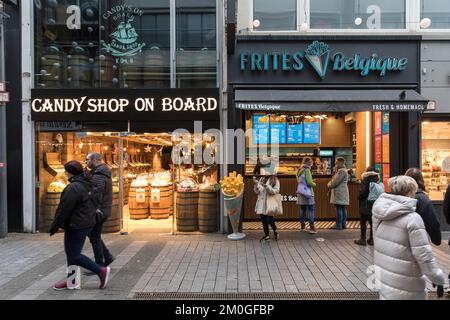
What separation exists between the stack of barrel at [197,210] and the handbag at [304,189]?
1.94 metres

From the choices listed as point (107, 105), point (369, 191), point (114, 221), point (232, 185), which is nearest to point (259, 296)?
point (232, 185)

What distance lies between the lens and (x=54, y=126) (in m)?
10.0

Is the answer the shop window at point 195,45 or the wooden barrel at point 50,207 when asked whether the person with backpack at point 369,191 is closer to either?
the shop window at point 195,45

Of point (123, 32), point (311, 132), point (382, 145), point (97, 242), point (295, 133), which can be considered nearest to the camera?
point (97, 242)

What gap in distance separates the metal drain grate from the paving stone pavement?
0.43 feet

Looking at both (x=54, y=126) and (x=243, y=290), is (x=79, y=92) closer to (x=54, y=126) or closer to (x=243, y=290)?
(x=54, y=126)

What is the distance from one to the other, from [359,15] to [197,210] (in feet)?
19.8

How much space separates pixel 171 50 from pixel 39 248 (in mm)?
5222

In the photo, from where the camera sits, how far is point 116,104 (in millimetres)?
9688

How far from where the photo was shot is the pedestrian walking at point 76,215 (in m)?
5.33

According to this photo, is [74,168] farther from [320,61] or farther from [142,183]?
[320,61]

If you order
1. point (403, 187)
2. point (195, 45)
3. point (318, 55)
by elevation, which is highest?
point (195, 45)

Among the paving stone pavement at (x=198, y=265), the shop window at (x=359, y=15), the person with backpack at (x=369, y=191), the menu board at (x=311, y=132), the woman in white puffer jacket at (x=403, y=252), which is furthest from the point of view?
the menu board at (x=311, y=132)

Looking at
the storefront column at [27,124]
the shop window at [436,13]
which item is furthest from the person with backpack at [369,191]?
the storefront column at [27,124]
